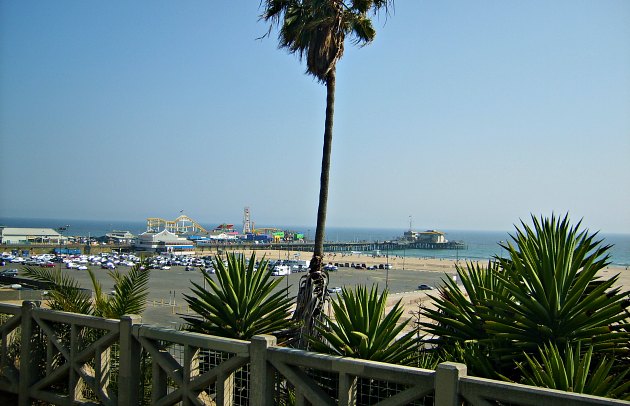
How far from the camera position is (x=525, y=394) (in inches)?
143

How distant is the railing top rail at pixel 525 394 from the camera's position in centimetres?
342

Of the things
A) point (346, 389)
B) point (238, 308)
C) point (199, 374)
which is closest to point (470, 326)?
point (346, 389)

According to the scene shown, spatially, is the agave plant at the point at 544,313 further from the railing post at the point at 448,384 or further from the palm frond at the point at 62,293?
the palm frond at the point at 62,293

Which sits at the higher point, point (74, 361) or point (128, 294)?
point (128, 294)

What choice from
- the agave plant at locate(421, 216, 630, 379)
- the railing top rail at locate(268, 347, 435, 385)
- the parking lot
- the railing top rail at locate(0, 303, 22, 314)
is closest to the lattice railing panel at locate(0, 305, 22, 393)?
the railing top rail at locate(0, 303, 22, 314)

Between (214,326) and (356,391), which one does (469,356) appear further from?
(214,326)

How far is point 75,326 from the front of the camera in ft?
21.0

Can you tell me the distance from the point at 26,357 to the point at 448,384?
5.23 m

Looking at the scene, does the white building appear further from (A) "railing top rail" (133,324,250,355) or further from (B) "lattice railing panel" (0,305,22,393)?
(A) "railing top rail" (133,324,250,355)

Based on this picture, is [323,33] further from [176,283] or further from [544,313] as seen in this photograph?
[176,283]

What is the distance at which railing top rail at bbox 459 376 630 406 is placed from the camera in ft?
11.2

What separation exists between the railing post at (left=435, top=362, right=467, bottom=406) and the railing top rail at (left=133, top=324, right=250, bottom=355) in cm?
176

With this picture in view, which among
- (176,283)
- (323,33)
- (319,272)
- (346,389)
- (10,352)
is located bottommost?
(176,283)

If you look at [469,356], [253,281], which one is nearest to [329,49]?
[253,281]
